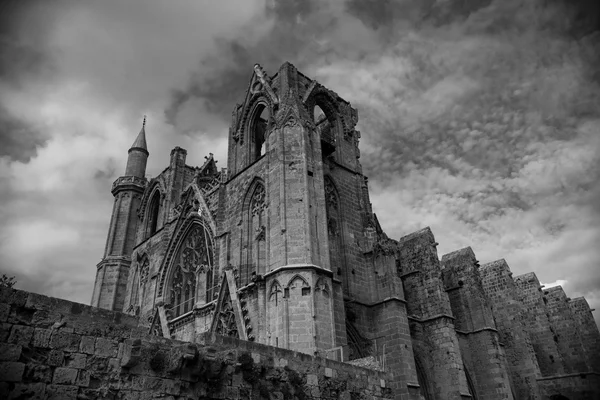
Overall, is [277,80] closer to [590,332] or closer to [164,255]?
[164,255]

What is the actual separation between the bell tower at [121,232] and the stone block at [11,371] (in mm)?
17350

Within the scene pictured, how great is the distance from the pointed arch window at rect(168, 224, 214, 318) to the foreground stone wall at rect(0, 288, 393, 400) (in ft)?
32.2

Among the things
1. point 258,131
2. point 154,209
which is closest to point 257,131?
point 258,131

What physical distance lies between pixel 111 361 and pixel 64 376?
0.54 m

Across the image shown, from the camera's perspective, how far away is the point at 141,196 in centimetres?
2481

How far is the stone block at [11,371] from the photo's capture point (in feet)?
15.7

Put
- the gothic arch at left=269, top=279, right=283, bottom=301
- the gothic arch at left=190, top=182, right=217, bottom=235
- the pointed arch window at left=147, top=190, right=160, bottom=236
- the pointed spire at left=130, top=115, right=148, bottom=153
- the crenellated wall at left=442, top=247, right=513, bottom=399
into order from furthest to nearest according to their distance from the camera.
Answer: the pointed spire at left=130, top=115, right=148, bottom=153
the pointed arch window at left=147, top=190, right=160, bottom=236
the gothic arch at left=190, top=182, right=217, bottom=235
the crenellated wall at left=442, top=247, right=513, bottom=399
the gothic arch at left=269, top=279, right=283, bottom=301

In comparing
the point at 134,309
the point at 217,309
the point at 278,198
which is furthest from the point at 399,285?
the point at 134,309

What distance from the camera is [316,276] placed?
Result: 12117 millimetres

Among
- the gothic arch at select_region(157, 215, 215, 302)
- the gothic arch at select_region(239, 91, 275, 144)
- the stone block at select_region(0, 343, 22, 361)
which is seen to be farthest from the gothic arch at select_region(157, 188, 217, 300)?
the stone block at select_region(0, 343, 22, 361)

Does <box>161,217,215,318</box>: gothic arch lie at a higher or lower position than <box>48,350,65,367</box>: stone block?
higher

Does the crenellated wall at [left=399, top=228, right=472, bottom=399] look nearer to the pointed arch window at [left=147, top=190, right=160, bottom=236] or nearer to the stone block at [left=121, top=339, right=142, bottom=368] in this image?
the pointed arch window at [left=147, top=190, right=160, bottom=236]

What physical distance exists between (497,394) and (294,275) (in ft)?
32.8

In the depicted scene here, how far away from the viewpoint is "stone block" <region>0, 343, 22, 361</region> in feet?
16.0
